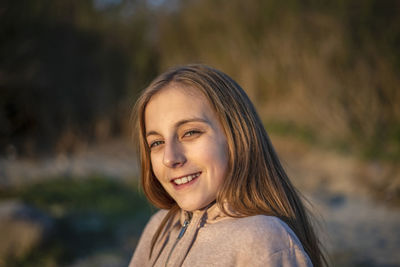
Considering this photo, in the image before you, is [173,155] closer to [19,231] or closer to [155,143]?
[155,143]

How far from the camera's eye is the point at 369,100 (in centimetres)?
652

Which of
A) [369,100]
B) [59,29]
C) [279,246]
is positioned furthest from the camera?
[59,29]

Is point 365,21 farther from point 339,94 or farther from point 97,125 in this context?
point 97,125

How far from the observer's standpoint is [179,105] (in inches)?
52.8

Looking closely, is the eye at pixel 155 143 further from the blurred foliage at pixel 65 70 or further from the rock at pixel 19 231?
the blurred foliage at pixel 65 70

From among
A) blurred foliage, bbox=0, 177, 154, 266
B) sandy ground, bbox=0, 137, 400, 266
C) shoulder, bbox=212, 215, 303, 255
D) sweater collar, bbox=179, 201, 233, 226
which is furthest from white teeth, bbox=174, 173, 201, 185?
blurred foliage, bbox=0, 177, 154, 266

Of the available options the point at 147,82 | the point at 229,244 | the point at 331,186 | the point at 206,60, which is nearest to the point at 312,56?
the point at 331,186

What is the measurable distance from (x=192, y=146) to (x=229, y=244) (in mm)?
364

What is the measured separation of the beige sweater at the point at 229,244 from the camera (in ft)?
3.56

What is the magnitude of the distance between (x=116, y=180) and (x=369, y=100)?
183 inches

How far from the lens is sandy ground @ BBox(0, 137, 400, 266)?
12.9 feet

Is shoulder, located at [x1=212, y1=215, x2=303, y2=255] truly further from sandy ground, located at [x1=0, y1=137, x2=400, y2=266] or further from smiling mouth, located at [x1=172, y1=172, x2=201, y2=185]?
sandy ground, located at [x1=0, y1=137, x2=400, y2=266]

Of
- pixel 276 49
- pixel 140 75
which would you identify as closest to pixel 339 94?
pixel 276 49

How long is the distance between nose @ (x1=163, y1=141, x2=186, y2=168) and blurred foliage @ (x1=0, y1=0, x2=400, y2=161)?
5.06 m
